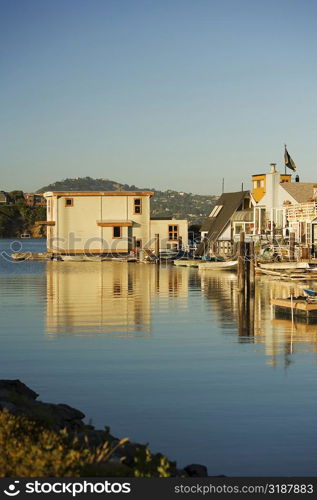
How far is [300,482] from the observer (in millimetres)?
13555

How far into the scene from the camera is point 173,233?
105 m

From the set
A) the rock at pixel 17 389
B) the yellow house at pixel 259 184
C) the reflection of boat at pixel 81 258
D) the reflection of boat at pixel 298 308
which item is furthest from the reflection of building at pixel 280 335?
the reflection of boat at pixel 81 258

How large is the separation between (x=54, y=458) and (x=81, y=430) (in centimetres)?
475

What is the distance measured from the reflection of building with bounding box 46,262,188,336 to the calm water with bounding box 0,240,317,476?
0.13m

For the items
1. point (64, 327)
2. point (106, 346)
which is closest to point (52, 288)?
point (64, 327)

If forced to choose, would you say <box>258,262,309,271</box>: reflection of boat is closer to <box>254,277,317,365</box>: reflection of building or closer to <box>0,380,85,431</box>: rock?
<box>254,277,317,365</box>: reflection of building

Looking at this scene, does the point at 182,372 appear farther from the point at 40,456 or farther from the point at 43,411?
the point at 40,456

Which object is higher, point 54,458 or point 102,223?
point 102,223

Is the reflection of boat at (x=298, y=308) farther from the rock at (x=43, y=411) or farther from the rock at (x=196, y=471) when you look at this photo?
the rock at (x=196, y=471)

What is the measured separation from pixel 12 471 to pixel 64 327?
24.6 m

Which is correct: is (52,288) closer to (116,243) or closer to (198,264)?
(198,264)

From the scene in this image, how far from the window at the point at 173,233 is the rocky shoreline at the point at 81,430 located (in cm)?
8370

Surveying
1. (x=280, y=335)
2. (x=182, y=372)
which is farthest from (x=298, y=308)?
(x=182, y=372)

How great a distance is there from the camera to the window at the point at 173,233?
104312 millimetres
